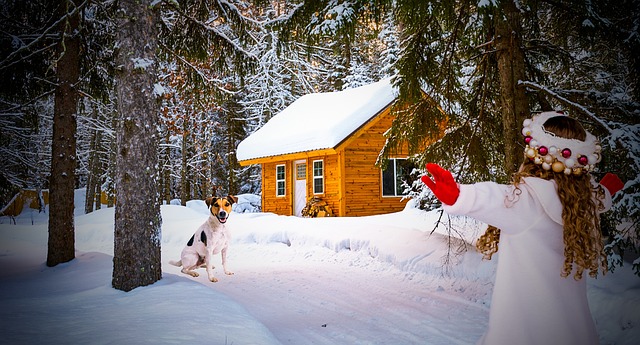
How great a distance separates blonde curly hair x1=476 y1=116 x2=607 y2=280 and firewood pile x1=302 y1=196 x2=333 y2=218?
50.7 feet

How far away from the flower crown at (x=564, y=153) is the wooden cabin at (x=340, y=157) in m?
13.8

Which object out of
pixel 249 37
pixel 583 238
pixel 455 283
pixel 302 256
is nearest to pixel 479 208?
pixel 583 238

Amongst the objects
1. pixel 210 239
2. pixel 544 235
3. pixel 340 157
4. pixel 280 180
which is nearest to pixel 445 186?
pixel 544 235

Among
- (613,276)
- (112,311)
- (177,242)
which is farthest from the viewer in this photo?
(177,242)

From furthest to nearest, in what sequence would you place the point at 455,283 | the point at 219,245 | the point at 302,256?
1. the point at 302,256
2. the point at 219,245
3. the point at 455,283

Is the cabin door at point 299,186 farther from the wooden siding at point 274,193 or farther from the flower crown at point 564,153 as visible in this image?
the flower crown at point 564,153

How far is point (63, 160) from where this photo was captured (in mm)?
8430

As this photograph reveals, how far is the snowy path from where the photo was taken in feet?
16.1

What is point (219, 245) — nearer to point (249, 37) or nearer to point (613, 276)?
point (249, 37)

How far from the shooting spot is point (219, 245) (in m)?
7.98

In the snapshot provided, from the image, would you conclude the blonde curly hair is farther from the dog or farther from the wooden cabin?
the wooden cabin

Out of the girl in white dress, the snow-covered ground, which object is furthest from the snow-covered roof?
the girl in white dress

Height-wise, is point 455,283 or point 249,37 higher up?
point 249,37

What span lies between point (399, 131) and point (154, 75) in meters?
4.70
